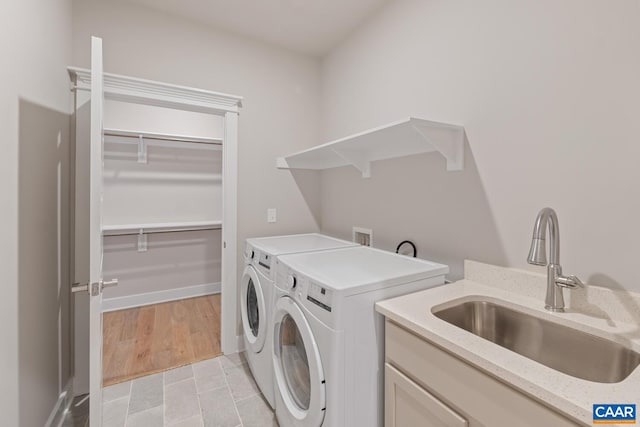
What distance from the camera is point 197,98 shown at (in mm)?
2098


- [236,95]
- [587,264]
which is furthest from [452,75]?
[236,95]

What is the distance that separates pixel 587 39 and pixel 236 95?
6.82 ft

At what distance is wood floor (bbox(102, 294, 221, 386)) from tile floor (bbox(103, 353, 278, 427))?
0.14 m

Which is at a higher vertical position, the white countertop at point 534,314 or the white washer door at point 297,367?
the white countertop at point 534,314

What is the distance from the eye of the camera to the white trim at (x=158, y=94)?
69.5 inches

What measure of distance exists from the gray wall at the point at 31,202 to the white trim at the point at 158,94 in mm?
119

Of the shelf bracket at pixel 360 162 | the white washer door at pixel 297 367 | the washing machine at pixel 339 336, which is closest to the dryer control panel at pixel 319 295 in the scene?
the washing machine at pixel 339 336

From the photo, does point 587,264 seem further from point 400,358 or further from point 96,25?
point 96,25

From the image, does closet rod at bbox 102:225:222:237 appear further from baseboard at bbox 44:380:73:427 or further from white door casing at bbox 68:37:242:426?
baseboard at bbox 44:380:73:427

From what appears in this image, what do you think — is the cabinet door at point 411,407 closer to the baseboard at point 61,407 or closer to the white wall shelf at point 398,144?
the white wall shelf at point 398,144

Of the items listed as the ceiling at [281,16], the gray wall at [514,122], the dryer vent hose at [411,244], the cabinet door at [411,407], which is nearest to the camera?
the cabinet door at [411,407]

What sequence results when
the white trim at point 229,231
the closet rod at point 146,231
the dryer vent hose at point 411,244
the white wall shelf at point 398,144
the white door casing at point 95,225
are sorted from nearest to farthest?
the white door casing at point 95,225
the white wall shelf at point 398,144
the dryer vent hose at point 411,244
the white trim at point 229,231
the closet rod at point 146,231

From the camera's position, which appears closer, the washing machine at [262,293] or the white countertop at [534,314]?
the white countertop at [534,314]

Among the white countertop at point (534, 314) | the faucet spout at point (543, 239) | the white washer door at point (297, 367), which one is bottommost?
the white washer door at point (297, 367)
